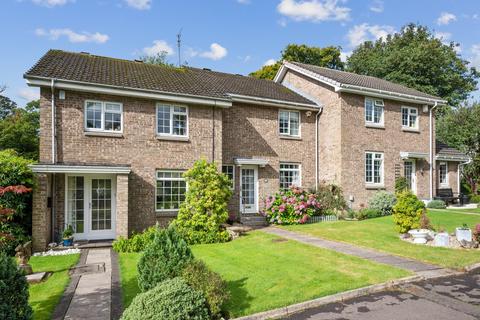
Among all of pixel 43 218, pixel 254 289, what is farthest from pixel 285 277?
pixel 43 218

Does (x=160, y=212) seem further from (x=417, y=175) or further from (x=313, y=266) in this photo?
(x=417, y=175)

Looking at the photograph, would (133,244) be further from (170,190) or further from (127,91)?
(127,91)

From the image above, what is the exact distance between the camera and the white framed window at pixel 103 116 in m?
13.2

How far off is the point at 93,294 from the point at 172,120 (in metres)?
8.91

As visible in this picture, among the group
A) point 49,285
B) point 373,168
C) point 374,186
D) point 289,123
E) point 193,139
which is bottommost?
point 49,285

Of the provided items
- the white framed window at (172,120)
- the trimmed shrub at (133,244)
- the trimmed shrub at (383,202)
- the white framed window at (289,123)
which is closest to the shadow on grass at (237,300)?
the trimmed shrub at (133,244)

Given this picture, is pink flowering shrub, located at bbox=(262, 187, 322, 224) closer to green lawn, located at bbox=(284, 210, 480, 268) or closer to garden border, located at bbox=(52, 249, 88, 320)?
green lawn, located at bbox=(284, 210, 480, 268)

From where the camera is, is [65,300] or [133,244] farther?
[133,244]

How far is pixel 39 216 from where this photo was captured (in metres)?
11.4

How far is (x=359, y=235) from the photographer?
12.6m

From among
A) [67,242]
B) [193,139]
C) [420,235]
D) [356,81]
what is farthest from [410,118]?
[67,242]

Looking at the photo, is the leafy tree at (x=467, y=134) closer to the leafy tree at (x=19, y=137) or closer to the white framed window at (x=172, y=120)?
the white framed window at (x=172, y=120)

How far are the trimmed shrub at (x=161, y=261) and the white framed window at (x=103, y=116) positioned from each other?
8.51 metres

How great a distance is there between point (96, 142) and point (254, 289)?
9221mm
